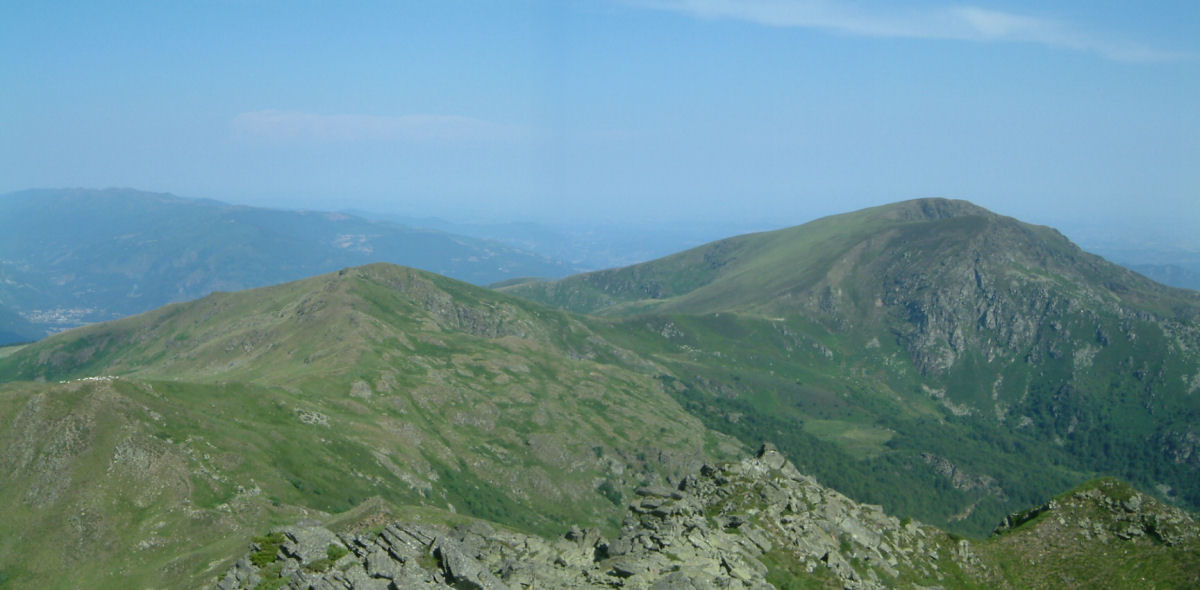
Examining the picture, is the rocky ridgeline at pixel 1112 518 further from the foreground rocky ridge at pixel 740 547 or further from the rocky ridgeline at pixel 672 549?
the rocky ridgeline at pixel 672 549

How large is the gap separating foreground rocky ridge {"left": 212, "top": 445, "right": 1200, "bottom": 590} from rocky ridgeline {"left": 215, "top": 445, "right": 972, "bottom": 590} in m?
0.13

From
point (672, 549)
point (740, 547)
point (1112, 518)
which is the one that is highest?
point (672, 549)

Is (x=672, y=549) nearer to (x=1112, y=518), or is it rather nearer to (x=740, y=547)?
(x=740, y=547)

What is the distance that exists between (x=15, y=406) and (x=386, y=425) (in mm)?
76889

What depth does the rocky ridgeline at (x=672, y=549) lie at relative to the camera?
4775 centimetres

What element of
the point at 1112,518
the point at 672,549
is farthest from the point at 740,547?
the point at 1112,518

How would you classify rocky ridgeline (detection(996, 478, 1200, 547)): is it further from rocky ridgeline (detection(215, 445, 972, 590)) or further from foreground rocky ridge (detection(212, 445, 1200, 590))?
rocky ridgeline (detection(215, 445, 972, 590))

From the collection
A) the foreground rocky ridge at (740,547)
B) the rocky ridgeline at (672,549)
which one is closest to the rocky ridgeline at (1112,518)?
the foreground rocky ridge at (740,547)

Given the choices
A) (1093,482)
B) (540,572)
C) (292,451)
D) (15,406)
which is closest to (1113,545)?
(1093,482)

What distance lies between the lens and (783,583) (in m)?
58.2

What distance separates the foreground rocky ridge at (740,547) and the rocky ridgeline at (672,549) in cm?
13

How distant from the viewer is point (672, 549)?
56500mm

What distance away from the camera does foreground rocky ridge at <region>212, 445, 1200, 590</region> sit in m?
48.7

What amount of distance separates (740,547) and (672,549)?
26.0 feet
